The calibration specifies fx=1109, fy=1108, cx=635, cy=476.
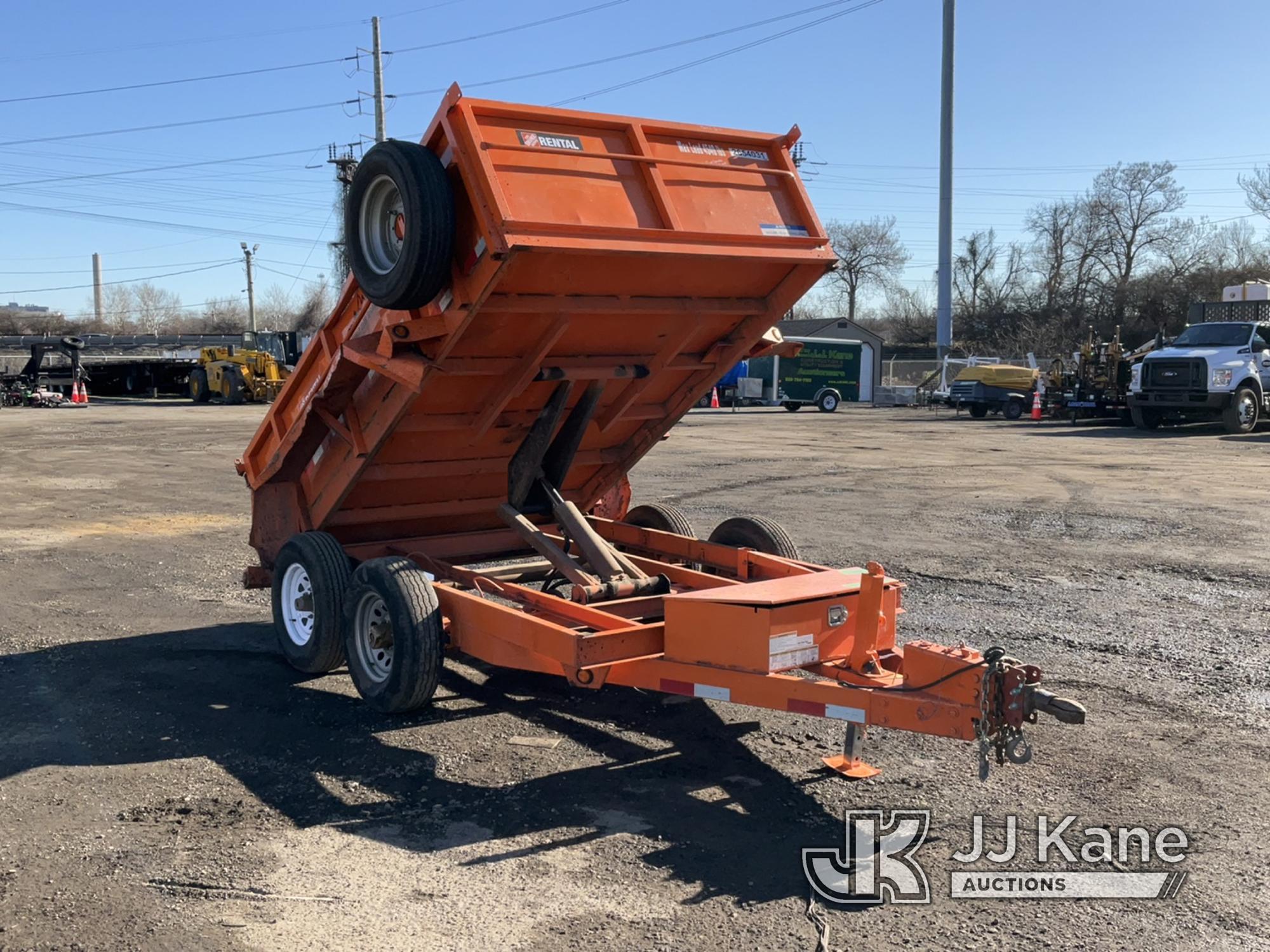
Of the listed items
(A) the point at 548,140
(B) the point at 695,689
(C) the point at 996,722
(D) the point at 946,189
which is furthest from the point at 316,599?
(D) the point at 946,189

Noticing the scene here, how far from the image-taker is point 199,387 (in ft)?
140

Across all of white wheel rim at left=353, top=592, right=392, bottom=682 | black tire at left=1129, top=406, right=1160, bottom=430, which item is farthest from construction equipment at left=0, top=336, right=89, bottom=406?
white wheel rim at left=353, top=592, right=392, bottom=682

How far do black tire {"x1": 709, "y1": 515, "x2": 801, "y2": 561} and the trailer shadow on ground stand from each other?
1.28m

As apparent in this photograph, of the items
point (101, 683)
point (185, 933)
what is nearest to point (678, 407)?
point (101, 683)

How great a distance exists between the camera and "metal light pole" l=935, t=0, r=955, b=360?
4341cm

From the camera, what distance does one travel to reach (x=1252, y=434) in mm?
25719

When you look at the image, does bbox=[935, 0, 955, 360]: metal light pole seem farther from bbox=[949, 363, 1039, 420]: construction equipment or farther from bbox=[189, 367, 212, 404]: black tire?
bbox=[189, 367, 212, 404]: black tire

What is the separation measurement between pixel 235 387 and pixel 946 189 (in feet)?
93.2

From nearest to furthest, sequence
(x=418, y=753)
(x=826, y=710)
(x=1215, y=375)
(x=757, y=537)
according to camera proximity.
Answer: (x=826, y=710)
(x=418, y=753)
(x=757, y=537)
(x=1215, y=375)

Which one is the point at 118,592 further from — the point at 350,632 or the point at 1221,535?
the point at 1221,535

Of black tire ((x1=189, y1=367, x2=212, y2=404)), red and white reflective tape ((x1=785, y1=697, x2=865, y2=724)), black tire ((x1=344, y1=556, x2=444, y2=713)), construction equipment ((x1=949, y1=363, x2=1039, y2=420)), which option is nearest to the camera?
red and white reflective tape ((x1=785, y1=697, x2=865, y2=724))

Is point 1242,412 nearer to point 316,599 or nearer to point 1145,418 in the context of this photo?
point 1145,418

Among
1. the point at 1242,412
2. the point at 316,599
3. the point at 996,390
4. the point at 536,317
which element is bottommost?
the point at 316,599

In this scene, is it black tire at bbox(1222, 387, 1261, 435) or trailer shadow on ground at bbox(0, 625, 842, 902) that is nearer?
trailer shadow on ground at bbox(0, 625, 842, 902)
